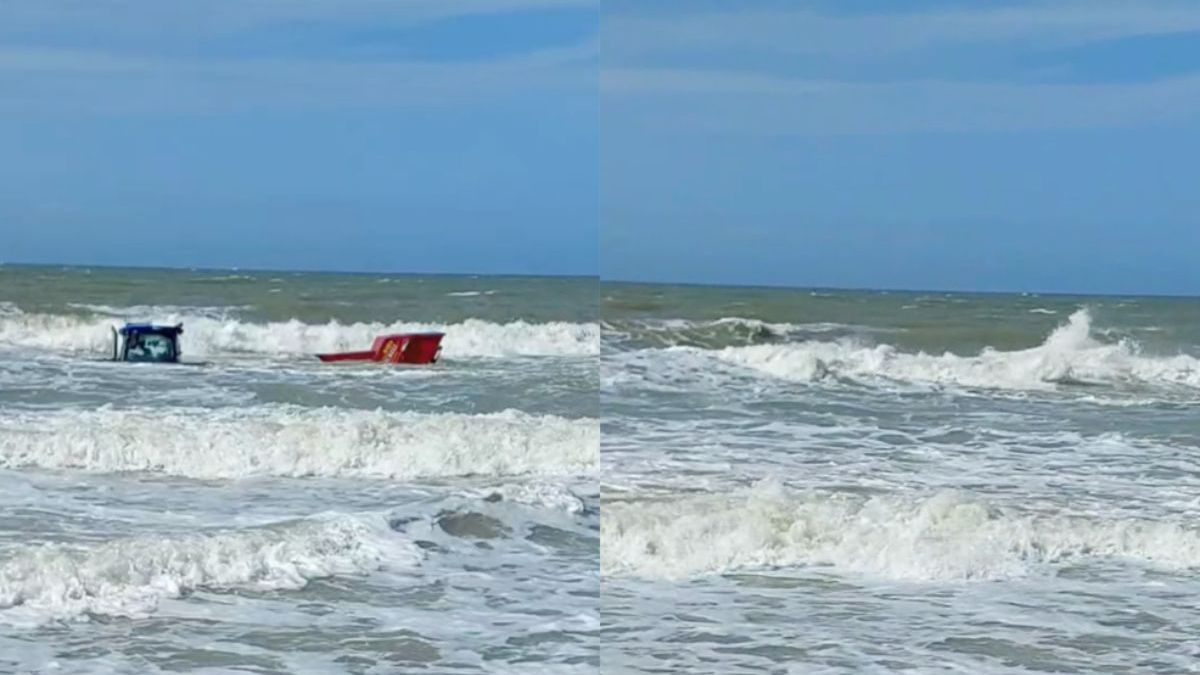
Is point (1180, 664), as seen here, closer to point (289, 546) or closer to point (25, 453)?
point (289, 546)

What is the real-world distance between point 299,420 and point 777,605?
532 centimetres

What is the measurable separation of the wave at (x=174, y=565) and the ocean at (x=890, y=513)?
95cm

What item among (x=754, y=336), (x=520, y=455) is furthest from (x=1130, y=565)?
(x=754, y=336)

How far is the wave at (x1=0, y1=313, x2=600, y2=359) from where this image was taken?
1775 cm

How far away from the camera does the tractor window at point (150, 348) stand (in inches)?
537

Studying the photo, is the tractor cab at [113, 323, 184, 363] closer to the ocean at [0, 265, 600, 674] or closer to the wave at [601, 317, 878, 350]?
the ocean at [0, 265, 600, 674]

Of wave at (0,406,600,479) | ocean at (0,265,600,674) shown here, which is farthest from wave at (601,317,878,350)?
wave at (0,406,600,479)

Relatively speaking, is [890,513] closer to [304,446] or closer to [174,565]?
[174,565]

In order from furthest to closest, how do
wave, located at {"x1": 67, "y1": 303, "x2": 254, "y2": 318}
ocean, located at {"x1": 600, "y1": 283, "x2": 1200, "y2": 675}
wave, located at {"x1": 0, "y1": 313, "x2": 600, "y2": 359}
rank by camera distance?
wave, located at {"x1": 67, "y1": 303, "x2": 254, "y2": 318} < wave, located at {"x1": 0, "y1": 313, "x2": 600, "y2": 359} < ocean, located at {"x1": 600, "y1": 283, "x2": 1200, "y2": 675}

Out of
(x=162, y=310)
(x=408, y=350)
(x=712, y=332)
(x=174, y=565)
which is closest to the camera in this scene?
(x=174, y=565)

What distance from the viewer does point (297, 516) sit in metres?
6.54

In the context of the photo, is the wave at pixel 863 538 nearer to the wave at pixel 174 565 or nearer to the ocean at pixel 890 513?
the ocean at pixel 890 513

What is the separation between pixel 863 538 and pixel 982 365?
9.11 metres

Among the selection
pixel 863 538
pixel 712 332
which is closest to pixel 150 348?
pixel 712 332
